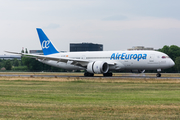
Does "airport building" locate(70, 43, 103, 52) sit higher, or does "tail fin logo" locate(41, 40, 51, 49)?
"airport building" locate(70, 43, 103, 52)

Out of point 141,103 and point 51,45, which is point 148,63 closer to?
point 51,45

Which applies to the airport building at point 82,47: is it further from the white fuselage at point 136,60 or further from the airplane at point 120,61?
the white fuselage at point 136,60

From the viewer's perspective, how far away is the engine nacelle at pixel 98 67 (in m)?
47.1

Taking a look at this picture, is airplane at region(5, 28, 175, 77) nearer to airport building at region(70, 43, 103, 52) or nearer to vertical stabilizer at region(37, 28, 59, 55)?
vertical stabilizer at region(37, 28, 59, 55)

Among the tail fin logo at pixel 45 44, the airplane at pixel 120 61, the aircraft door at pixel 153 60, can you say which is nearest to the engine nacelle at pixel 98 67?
the airplane at pixel 120 61

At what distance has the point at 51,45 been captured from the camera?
5856 cm

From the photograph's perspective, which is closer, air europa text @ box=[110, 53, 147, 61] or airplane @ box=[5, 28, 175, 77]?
airplane @ box=[5, 28, 175, 77]

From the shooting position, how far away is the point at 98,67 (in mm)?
47094

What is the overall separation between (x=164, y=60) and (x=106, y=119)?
115ft

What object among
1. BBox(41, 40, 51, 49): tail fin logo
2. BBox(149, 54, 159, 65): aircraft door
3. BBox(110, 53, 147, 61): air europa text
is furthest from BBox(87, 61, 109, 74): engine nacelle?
BBox(41, 40, 51, 49): tail fin logo

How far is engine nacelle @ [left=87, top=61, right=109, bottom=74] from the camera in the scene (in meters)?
47.1

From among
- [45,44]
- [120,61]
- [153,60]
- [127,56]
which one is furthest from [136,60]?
[45,44]

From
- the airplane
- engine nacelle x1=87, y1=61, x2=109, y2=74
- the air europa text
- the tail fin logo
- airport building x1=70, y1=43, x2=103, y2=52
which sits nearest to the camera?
the airplane

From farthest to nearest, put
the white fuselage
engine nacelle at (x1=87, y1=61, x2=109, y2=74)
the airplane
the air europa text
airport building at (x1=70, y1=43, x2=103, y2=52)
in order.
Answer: airport building at (x1=70, y1=43, x2=103, y2=52) < engine nacelle at (x1=87, y1=61, x2=109, y2=74) < the air europa text < the airplane < the white fuselage
